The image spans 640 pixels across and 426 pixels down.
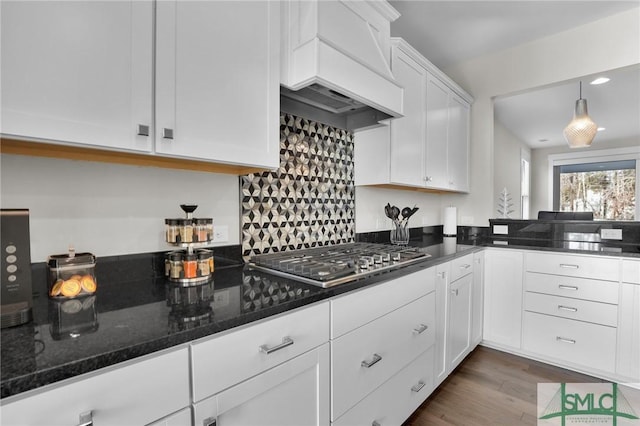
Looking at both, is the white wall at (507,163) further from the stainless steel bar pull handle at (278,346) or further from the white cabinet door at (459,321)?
the stainless steel bar pull handle at (278,346)

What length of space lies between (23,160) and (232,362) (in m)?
0.95

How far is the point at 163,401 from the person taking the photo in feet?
2.42

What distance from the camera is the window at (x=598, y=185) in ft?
18.6

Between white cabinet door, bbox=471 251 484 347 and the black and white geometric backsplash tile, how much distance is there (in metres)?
1.11

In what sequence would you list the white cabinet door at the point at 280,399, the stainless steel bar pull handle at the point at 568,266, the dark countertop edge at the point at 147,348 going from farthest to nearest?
the stainless steel bar pull handle at the point at 568,266 → the white cabinet door at the point at 280,399 → the dark countertop edge at the point at 147,348

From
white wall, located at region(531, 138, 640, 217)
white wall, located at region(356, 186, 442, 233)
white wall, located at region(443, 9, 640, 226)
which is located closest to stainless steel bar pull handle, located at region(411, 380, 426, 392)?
white wall, located at region(356, 186, 442, 233)

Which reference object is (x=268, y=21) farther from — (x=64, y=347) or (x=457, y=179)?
(x=457, y=179)

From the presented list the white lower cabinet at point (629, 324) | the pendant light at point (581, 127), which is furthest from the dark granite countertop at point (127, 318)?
the pendant light at point (581, 127)

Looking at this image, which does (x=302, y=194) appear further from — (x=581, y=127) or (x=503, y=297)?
(x=581, y=127)

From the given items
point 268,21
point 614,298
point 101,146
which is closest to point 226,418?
point 101,146

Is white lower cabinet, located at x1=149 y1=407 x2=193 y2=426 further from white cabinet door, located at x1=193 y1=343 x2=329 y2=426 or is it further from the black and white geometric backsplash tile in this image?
the black and white geometric backsplash tile

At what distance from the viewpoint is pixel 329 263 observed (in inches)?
57.1

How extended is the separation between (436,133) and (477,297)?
1401mm

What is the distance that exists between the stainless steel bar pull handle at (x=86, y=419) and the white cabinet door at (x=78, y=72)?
673 millimetres
